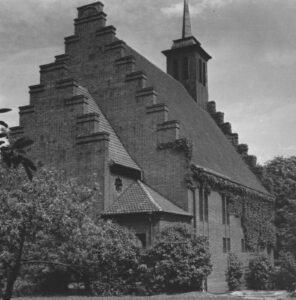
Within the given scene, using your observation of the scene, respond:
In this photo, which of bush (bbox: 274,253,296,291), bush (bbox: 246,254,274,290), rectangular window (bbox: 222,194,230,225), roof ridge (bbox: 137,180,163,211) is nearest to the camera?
roof ridge (bbox: 137,180,163,211)

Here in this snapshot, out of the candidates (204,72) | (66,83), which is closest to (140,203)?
(66,83)

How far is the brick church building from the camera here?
28.3 metres

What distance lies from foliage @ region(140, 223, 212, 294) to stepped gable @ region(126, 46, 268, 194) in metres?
5.83

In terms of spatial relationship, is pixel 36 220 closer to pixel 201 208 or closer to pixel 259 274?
pixel 201 208

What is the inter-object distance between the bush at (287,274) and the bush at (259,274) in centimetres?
216

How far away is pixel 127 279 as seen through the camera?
83.7ft

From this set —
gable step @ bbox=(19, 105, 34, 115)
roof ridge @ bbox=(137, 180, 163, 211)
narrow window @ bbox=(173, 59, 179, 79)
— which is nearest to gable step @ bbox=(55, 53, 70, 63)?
gable step @ bbox=(19, 105, 34, 115)

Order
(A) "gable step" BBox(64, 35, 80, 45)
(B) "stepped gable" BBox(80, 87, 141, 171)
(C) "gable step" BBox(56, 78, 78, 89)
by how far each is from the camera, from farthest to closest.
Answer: (A) "gable step" BBox(64, 35, 80, 45) < (C) "gable step" BBox(56, 78, 78, 89) < (B) "stepped gable" BBox(80, 87, 141, 171)

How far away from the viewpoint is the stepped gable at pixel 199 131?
34.3 m

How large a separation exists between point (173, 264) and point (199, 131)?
1423 centimetres

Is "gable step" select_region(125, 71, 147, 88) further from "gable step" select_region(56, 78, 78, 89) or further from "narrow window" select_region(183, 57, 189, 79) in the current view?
"narrow window" select_region(183, 57, 189, 79)

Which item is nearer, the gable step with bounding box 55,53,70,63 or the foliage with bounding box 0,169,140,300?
the foliage with bounding box 0,169,140,300

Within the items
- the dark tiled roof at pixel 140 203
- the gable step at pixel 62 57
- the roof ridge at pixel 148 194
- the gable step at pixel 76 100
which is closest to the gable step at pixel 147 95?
the gable step at pixel 76 100

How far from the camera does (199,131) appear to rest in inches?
1478
